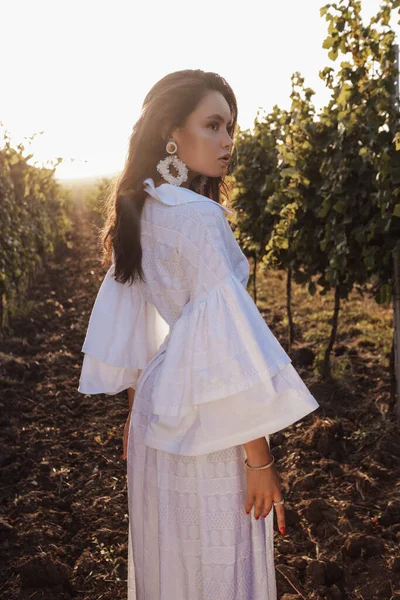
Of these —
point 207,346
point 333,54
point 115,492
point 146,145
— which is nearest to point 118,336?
point 207,346

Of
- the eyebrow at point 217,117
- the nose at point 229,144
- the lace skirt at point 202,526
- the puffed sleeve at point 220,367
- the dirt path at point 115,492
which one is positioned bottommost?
the dirt path at point 115,492

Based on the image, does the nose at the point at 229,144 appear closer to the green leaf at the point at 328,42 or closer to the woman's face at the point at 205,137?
the woman's face at the point at 205,137

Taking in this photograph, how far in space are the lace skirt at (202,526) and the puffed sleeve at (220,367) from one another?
10 centimetres

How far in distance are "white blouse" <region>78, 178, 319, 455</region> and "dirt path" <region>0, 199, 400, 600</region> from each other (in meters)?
1.33

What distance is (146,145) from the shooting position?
1.77 m

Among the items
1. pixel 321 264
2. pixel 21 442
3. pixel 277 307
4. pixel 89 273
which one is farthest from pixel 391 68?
pixel 89 273

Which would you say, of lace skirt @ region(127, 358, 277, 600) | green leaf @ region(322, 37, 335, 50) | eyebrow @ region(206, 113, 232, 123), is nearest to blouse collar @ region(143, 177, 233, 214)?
eyebrow @ region(206, 113, 232, 123)

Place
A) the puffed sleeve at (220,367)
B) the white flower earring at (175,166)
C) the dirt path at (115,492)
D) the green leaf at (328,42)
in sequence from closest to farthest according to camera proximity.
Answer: the puffed sleeve at (220,367) < the white flower earring at (175,166) < the dirt path at (115,492) < the green leaf at (328,42)

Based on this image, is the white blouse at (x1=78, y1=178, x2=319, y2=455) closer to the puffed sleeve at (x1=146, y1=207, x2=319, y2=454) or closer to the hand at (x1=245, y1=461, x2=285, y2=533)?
the puffed sleeve at (x1=146, y1=207, x2=319, y2=454)

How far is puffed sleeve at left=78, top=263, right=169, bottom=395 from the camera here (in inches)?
77.0

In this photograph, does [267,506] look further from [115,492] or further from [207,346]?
[115,492]

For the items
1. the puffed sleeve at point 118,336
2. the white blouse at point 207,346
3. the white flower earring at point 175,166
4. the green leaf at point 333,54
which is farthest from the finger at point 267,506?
the green leaf at point 333,54

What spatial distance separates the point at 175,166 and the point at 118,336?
53 centimetres

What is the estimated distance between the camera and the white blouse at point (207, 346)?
1.54 meters
